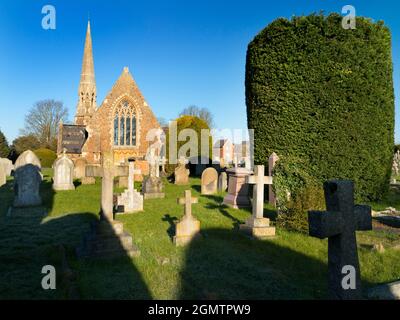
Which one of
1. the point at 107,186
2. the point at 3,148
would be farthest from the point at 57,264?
the point at 3,148

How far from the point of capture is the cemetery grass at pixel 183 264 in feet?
13.0

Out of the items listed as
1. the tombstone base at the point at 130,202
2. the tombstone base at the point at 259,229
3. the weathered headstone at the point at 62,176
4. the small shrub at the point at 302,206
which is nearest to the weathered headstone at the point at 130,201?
the tombstone base at the point at 130,202

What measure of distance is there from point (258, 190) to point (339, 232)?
4.37 m

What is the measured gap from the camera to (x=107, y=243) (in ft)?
18.2

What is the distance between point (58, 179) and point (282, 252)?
1256 cm

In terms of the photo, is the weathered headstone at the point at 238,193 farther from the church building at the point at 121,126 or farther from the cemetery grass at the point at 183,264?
the church building at the point at 121,126

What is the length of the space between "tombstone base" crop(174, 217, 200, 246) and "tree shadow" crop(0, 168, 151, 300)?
1.18 metres

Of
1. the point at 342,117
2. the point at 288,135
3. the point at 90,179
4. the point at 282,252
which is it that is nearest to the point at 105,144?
the point at 90,179

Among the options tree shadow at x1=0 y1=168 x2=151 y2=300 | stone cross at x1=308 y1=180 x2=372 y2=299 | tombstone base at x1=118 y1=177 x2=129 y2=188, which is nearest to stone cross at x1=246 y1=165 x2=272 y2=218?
tree shadow at x1=0 y1=168 x2=151 y2=300

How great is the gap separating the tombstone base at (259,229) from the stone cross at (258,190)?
0.21 metres

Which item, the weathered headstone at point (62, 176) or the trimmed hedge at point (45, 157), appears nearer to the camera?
the weathered headstone at point (62, 176)

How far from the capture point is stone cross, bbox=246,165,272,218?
7.20 metres

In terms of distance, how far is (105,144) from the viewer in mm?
25484

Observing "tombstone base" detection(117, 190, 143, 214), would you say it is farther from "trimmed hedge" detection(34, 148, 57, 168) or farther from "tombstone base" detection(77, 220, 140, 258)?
"trimmed hedge" detection(34, 148, 57, 168)
